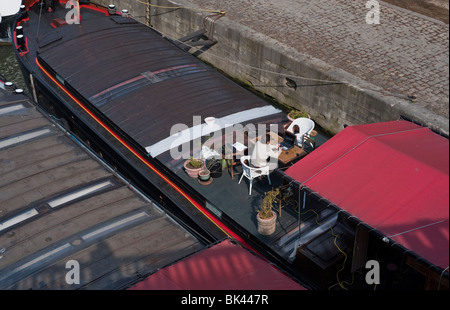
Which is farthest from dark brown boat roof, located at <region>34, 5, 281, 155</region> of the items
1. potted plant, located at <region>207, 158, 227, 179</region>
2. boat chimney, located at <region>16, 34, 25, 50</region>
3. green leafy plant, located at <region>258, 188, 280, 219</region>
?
green leafy plant, located at <region>258, 188, 280, 219</region>

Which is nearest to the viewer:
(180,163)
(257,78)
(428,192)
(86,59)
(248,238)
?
(428,192)

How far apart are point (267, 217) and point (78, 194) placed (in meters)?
3.67

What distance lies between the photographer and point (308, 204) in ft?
37.0

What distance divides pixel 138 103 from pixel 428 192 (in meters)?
7.58

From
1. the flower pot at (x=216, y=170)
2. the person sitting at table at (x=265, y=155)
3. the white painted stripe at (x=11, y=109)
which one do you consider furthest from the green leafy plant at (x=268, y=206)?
the white painted stripe at (x=11, y=109)

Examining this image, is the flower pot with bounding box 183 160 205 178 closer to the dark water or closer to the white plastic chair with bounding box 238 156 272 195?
the white plastic chair with bounding box 238 156 272 195

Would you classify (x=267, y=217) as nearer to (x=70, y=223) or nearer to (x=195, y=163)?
(x=195, y=163)

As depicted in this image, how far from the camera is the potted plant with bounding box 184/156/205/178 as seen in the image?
1191 cm

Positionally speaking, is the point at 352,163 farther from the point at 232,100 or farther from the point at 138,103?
the point at 138,103

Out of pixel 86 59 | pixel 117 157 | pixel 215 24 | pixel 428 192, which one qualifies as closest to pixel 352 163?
pixel 428 192

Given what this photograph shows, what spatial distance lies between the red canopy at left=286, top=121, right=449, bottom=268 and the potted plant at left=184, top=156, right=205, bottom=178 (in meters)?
2.42

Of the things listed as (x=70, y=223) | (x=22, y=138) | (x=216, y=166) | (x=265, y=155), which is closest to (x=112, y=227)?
(x=70, y=223)

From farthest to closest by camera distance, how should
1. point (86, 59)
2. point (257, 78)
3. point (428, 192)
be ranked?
point (257, 78) < point (86, 59) < point (428, 192)

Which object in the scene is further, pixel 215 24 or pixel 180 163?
pixel 215 24
